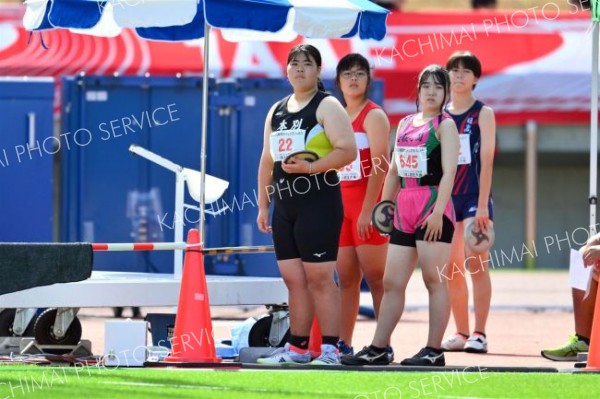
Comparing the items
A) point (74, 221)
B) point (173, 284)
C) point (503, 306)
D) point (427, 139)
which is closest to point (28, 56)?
point (74, 221)

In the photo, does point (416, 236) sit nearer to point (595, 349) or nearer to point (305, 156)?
point (305, 156)

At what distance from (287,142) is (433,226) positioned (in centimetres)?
116

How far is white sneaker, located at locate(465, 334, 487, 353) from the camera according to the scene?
1209 centimetres

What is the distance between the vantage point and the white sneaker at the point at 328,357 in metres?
10.1

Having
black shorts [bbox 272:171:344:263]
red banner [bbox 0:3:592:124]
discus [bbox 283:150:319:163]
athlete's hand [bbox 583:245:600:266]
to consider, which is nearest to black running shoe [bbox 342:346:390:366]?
black shorts [bbox 272:171:344:263]

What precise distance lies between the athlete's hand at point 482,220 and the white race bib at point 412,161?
154 cm

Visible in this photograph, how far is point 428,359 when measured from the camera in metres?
10.2

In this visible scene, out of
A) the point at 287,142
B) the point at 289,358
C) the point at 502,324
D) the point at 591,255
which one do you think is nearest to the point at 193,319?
the point at 289,358

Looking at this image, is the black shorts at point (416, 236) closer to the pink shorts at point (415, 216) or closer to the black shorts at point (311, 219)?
the pink shorts at point (415, 216)

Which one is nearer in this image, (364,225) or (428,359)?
(428,359)

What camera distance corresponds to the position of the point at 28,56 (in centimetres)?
2125

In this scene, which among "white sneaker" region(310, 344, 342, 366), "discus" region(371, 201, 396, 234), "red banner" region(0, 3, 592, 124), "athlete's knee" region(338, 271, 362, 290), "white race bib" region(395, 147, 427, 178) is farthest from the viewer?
"red banner" region(0, 3, 592, 124)

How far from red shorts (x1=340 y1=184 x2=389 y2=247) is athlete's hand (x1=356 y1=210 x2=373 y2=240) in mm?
36

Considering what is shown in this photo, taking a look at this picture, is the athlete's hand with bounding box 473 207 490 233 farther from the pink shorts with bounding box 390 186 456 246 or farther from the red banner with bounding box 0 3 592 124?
the red banner with bounding box 0 3 592 124
